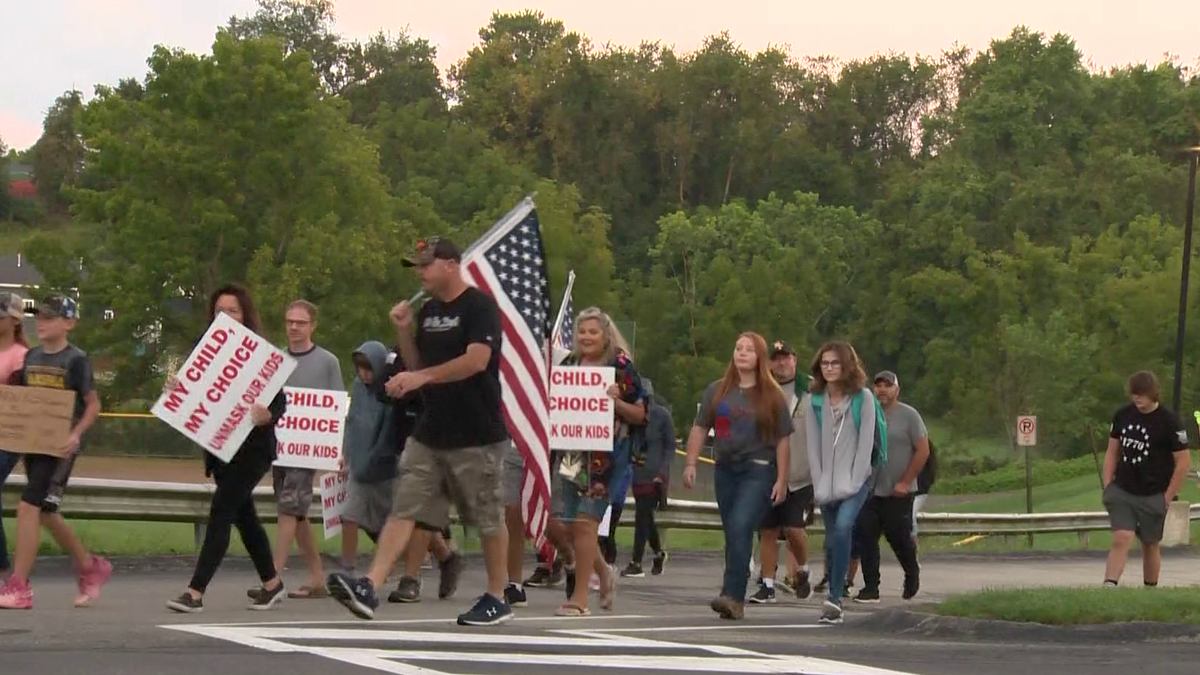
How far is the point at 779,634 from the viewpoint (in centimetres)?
1076

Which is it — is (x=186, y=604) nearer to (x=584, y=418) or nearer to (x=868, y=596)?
(x=584, y=418)

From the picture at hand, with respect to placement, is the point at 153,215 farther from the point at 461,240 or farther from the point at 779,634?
the point at 779,634

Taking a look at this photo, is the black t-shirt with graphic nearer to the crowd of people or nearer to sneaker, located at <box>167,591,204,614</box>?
the crowd of people

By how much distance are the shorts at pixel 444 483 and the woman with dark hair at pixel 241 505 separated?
120 cm

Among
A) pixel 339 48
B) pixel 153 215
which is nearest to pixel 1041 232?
pixel 339 48

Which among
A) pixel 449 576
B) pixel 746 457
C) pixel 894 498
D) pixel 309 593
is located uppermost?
pixel 746 457

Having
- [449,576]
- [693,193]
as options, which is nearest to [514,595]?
[449,576]

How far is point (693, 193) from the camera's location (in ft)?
335

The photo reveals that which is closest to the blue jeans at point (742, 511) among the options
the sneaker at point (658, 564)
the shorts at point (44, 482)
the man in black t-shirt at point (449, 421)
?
the man in black t-shirt at point (449, 421)

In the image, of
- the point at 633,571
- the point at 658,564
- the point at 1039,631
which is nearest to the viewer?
the point at 1039,631

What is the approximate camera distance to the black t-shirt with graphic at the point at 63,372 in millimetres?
10938

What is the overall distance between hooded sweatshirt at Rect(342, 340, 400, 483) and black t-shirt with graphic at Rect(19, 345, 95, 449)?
7.54ft

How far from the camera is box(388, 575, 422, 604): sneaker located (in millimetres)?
12125

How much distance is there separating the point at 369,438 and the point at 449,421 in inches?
131
